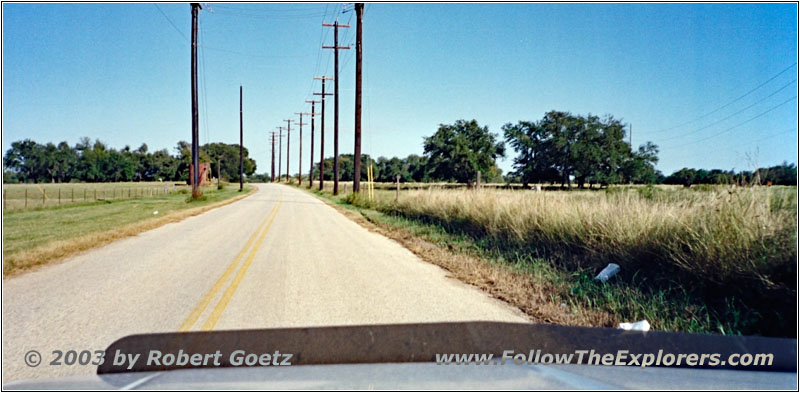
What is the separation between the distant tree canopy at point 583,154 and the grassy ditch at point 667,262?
147 ft

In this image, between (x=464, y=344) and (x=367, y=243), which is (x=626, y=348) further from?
(x=367, y=243)

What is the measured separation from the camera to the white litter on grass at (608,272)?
7.24 m

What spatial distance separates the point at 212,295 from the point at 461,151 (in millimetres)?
61257

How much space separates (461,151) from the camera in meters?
66.1

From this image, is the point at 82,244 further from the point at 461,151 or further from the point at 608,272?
the point at 461,151

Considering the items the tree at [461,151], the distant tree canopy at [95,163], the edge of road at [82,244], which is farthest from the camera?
A: the distant tree canopy at [95,163]

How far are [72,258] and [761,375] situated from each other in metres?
10.7

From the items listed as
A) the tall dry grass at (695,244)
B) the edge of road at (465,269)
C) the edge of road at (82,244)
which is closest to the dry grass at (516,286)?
the edge of road at (465,269)

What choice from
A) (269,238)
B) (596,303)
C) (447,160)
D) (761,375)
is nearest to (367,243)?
(269,238)

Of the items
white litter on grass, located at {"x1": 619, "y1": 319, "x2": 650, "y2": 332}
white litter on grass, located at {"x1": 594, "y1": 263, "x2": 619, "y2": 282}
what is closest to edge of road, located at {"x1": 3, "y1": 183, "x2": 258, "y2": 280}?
white litter on grass, located at {"x1": 619, "y1": 319, "x2": 650, "y2": 332}

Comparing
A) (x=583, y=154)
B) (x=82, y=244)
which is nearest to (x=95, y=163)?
(x=583, y=154)

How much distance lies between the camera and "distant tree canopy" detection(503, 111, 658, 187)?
52.1 metres

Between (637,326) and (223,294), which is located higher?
(637,326)

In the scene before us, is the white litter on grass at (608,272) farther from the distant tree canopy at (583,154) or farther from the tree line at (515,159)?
the distant tree canopy at (583,154)
